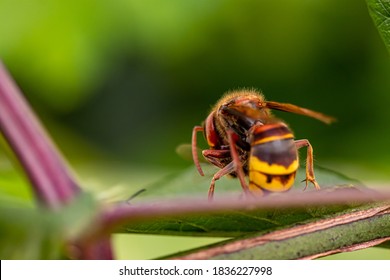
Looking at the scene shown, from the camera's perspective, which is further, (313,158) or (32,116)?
(313,158)

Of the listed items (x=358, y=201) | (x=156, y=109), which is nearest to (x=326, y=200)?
(x=358, y=201)

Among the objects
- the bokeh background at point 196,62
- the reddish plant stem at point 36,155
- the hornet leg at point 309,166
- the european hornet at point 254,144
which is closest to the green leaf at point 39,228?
the reddish plant stem at point 36,155

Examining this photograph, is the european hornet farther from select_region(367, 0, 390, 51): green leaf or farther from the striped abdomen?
select_region(367, 0, 390, 51): green leaf

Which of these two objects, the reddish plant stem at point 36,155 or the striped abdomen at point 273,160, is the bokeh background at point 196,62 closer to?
the striped abdomen at point 273,160

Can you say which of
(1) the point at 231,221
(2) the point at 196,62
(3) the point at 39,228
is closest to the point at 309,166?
(1) the point at 231,221

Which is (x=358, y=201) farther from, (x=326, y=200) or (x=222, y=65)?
(x=222, y=65)
